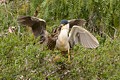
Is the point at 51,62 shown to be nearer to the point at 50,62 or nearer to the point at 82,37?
the point at 50,62

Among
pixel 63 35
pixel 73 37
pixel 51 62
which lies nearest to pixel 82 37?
pixel 73 37

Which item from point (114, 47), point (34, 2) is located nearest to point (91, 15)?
point (34, 2)

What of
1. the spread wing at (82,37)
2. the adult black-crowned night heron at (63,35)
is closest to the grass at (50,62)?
the spread wing at (82,37)

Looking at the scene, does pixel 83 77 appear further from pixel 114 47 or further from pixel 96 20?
pixel 96 20

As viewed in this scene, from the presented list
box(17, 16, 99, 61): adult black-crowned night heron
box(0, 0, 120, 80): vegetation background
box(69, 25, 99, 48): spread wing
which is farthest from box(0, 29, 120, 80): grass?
box(17, 16, 99, 61): adult black-crowned night heron

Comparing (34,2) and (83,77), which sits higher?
(34,2)

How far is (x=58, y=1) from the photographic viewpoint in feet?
17.4

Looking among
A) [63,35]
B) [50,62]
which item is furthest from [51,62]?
[63,35]

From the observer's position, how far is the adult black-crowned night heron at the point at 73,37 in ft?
13.8

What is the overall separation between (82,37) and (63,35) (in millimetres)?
187

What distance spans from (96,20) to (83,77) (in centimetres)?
199

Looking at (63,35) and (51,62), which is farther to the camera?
(63,35)

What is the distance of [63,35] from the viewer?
4.24 meters

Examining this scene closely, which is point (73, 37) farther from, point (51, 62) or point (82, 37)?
point (51, 62)
